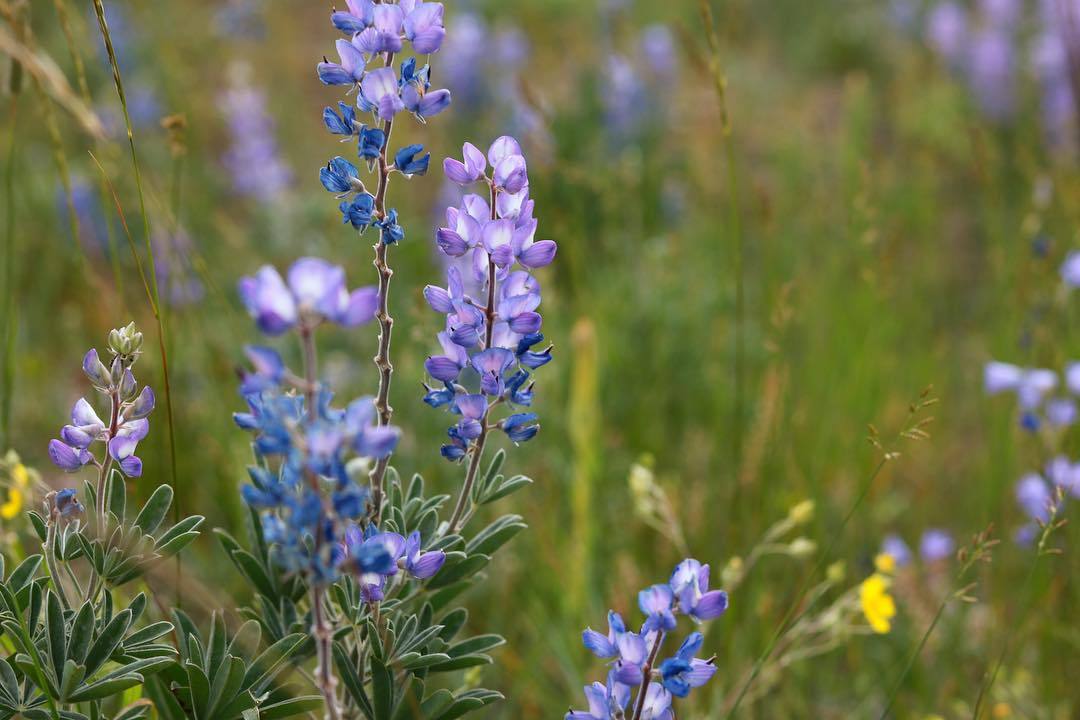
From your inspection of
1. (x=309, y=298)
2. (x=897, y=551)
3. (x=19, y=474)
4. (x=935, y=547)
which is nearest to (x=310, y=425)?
(x=309, y=298)

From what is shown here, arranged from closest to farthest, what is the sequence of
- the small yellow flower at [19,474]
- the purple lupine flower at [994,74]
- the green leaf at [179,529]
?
the green leaf at [179,529] < the small yellow flower at [19,474] < the purple lupine flower at [994,74]

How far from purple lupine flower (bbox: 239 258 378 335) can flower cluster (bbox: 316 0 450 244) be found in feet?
0.80

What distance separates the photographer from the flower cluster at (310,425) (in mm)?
771

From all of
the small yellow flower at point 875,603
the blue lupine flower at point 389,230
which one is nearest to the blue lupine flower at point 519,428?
the blue lupine flower at point 389,230

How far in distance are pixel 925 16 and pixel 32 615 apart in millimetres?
6626

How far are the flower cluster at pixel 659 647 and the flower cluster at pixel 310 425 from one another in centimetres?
30

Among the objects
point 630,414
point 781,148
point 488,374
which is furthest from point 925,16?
point 488,374

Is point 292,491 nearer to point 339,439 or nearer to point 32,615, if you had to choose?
point 339,439

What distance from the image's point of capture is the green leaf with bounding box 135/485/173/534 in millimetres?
1110

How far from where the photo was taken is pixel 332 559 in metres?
0.86

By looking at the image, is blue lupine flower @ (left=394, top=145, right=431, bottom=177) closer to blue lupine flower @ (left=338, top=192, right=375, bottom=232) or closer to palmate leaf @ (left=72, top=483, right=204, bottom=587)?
blue lupine flower @ (left=338, top=192, right=375, bottom=232)

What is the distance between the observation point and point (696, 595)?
1.03 metres

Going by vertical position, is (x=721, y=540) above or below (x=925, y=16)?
below

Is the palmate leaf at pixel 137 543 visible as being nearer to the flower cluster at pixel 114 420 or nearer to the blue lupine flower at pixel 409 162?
the flower cluster at pixel 114 420
